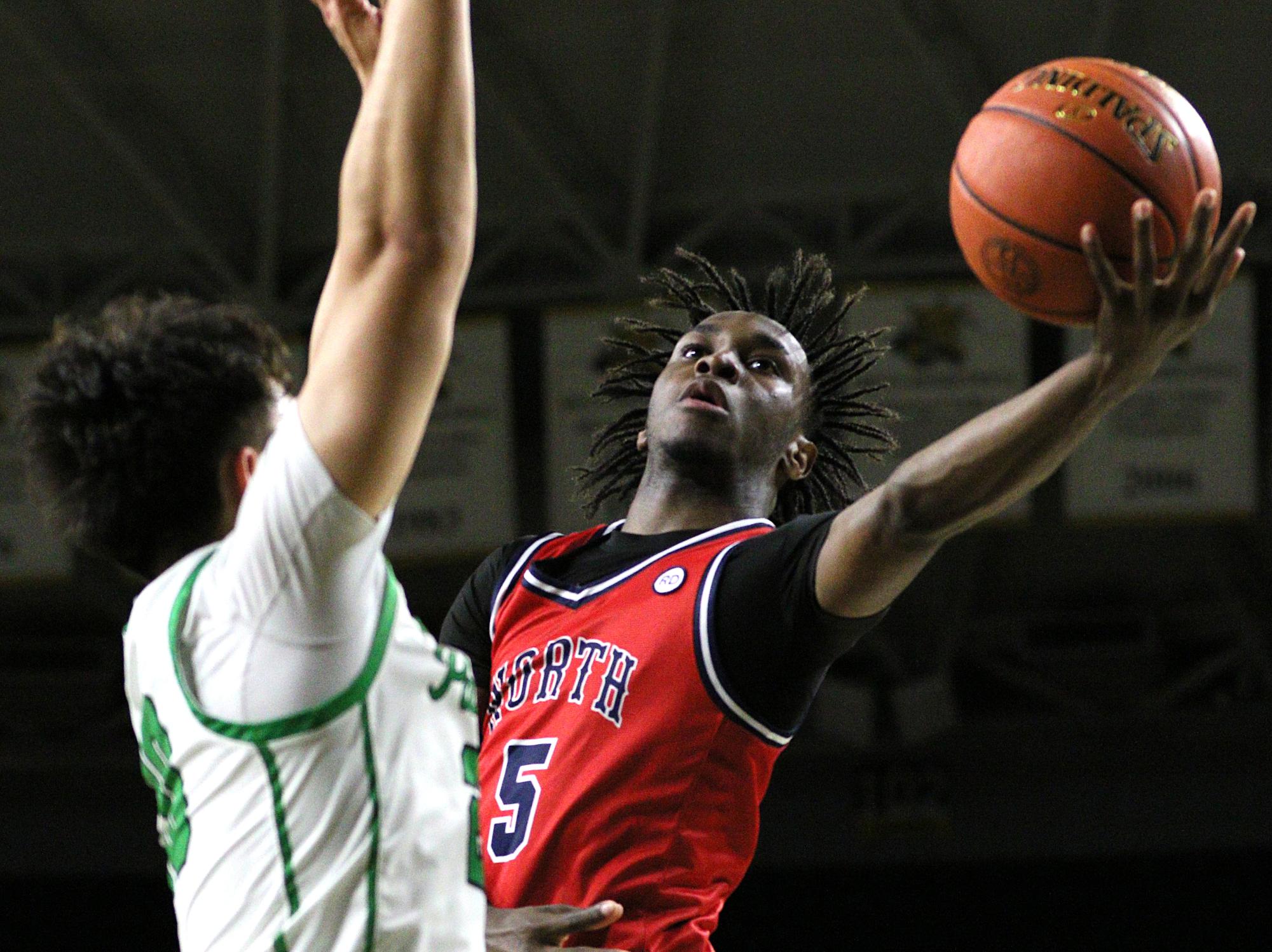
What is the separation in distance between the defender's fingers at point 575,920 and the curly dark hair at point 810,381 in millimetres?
1251

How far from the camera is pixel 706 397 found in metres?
3.24

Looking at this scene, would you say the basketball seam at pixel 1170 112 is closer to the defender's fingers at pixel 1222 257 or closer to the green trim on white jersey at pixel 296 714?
the defender's fingers at pixel 1222 257

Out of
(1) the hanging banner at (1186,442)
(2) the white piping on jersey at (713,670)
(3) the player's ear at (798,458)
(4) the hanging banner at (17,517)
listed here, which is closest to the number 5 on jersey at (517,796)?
(2) the white piping on jersey at (713,670)

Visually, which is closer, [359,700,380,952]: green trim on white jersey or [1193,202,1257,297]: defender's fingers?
[359,700,380,952]: green trim on white jersey

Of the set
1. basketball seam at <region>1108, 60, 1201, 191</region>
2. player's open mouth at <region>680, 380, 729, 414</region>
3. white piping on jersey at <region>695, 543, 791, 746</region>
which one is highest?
basketball seam at <region>1108, 60, 1201, 191</region>

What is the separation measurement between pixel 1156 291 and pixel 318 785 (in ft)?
3.90

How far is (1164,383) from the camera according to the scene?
8.66 meters

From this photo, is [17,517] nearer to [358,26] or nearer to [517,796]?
[517,796]

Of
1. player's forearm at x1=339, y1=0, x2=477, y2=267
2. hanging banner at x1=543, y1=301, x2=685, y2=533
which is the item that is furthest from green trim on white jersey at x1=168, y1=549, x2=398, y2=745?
hanging banner at x1=543, y1=301, x2=685, y2=533

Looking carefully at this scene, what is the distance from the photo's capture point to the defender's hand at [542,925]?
2547 millimetres

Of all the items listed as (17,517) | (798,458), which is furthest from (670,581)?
(17,517)

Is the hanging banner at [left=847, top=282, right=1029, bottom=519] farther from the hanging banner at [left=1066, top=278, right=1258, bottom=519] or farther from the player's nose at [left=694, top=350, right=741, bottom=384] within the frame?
the player's nose at [left=694, top=350, right=741, bottom=384]

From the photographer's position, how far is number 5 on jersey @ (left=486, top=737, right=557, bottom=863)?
279cm

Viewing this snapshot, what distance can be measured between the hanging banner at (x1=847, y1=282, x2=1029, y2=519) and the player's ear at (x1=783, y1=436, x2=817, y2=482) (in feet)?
16.9
